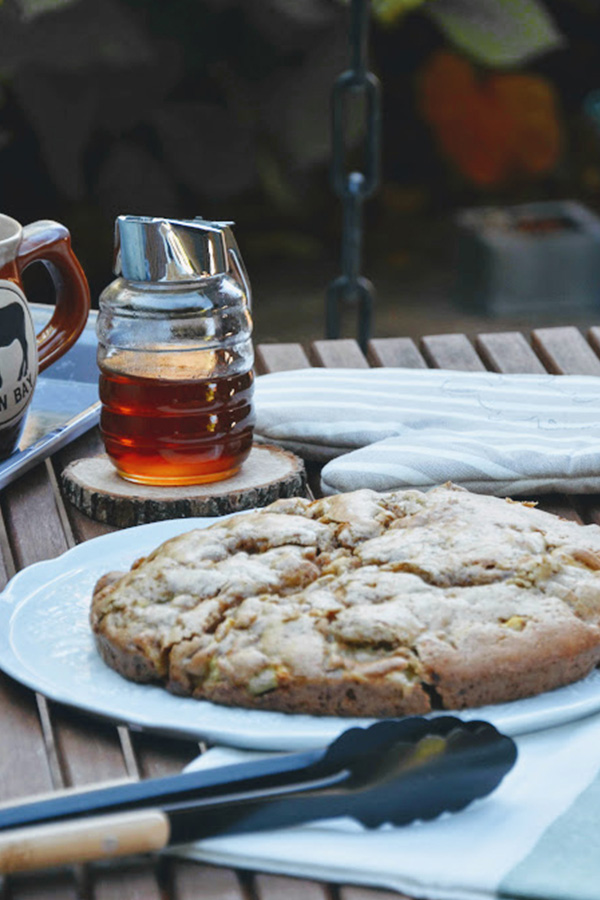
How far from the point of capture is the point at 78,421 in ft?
4.85

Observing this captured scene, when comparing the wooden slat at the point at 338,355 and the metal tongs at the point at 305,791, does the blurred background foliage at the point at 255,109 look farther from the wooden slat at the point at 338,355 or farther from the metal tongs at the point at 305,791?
the metal tongs at the point at 305,791

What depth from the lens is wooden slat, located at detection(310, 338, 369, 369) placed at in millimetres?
1763

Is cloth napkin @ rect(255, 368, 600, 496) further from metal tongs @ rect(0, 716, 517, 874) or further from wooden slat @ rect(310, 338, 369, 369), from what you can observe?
metal tongs @ rect(0, 716, 517, 874)

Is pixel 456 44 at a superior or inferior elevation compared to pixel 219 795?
inferior

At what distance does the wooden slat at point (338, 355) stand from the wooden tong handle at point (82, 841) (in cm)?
106

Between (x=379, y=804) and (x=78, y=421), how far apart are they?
0.79 m

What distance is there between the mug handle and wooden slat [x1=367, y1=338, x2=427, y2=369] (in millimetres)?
432

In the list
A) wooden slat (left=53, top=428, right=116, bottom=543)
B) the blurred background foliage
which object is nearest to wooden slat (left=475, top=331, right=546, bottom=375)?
wooden slat (left=53, top=428, right=116, bottom=543)

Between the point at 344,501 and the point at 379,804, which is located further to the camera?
the point at 344,501

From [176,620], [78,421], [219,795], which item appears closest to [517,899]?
[219,795]

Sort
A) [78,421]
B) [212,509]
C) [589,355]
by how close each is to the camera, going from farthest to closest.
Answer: [589,355]
[78,421]
[212,509]

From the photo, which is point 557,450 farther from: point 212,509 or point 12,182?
point 12,182

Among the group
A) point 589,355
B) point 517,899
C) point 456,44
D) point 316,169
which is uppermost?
point 517,899

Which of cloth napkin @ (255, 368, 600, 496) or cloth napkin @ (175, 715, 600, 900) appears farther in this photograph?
cloth napkin @ (255, 368, 600, 496)
